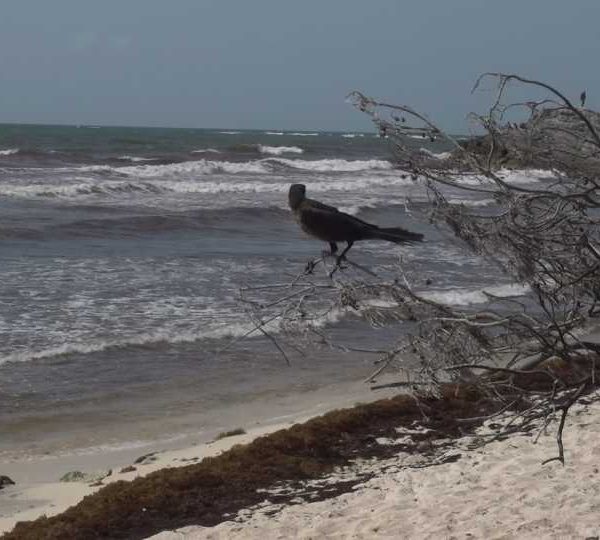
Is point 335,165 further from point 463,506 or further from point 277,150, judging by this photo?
point 463,506

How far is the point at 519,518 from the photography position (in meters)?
5.08

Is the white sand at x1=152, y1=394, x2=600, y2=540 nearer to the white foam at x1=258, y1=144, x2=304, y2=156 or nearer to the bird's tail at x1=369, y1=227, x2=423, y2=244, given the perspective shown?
the bird's tail at x1=369, y1=227, x2=423, y2=244

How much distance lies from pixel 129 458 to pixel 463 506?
9.68 ft

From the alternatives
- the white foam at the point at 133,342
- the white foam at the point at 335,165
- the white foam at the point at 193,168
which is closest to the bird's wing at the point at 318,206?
the white foam at the point at 133,342

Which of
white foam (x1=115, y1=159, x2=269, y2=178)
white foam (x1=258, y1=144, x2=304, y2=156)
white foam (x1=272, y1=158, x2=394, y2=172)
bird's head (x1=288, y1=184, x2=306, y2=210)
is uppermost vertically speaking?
white foam (x1=258, y1=144, x2=304, y2=156)

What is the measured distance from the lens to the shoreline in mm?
6324

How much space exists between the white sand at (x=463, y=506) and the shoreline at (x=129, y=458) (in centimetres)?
120

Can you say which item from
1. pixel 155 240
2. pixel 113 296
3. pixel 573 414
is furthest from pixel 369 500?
pixel 155 240

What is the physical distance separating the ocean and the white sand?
122 cm

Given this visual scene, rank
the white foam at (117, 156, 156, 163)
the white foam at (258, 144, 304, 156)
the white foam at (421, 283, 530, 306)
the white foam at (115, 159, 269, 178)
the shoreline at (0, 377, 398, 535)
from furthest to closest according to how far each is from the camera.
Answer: the white foam at (258, 144, 304, 156), the white foam at (117, 156, 156, 163), the white foam at (115, 159, 269, 178), the white foam at (421, 283, 530, 306), the shoreline at (0, 377, 398, 535)

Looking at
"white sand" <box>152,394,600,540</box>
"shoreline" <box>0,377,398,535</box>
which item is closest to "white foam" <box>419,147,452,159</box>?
"white sand" <box>152,394,600,540</box>

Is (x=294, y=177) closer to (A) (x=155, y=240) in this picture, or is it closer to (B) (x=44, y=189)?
(B) (x=44, y=189)

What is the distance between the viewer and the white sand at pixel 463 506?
5.00 metres

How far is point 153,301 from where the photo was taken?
43.5ft
